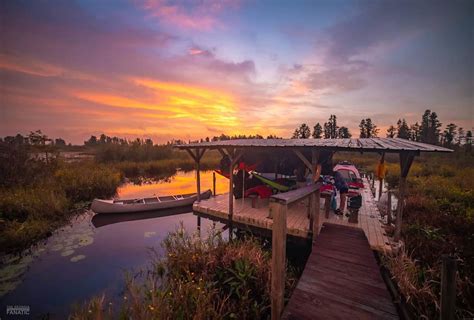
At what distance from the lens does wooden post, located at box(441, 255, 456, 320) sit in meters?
1.55

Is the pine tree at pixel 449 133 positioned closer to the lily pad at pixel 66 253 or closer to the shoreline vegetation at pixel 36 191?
the lily pad at pixel 66 253

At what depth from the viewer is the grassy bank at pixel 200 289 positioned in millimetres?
2654

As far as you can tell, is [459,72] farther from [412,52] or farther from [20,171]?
[20,171]

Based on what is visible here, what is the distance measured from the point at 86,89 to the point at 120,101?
1.62 metres

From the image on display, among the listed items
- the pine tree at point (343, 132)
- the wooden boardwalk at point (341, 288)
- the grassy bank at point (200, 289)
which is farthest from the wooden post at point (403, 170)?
the pine tree at point (343, 132)

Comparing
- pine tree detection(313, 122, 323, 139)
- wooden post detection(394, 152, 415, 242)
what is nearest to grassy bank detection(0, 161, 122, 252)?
wooden post detection(394, 152, 415, 242)

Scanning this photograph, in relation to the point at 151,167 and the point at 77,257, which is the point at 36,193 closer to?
the point at 77,257

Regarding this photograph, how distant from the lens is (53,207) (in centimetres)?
777

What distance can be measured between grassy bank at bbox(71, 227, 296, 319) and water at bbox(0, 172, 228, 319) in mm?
754

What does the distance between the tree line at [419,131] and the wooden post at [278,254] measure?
136 ft

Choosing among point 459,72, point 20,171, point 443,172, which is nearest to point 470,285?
point 459,72

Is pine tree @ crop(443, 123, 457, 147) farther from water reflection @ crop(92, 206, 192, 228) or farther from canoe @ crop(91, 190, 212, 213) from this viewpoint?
water reflection @ crop(92, 206, 192, 228)

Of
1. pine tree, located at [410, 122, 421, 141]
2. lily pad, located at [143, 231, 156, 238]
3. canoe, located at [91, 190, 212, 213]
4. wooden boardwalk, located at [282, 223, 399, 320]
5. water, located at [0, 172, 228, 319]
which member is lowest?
lily pad, located at [143, 231, 156, 238]

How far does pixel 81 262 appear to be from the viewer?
5.41 m
